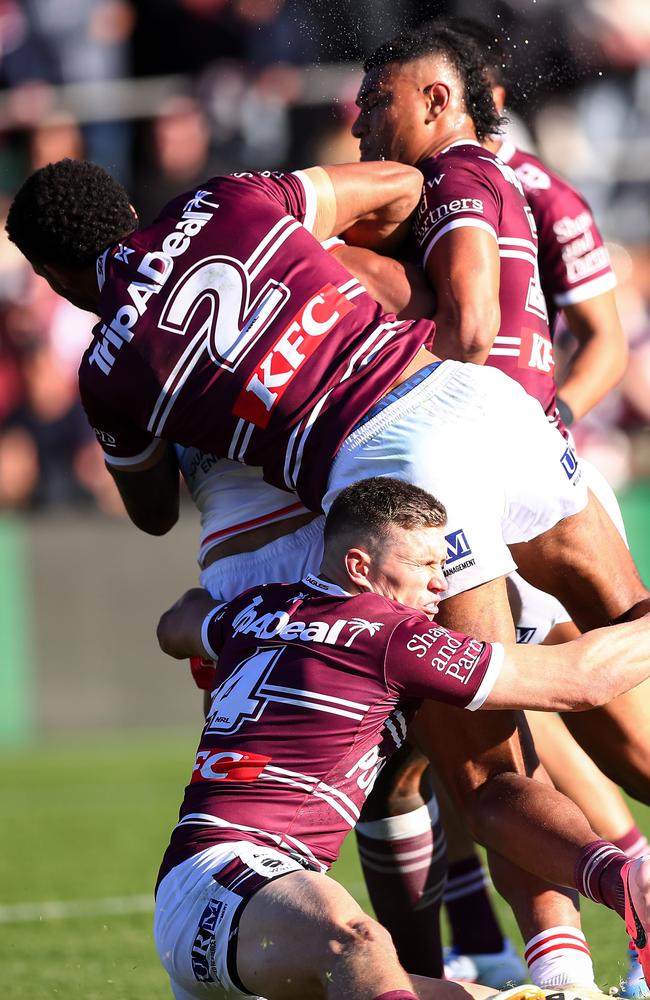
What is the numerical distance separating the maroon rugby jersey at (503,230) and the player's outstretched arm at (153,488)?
102 centimetres

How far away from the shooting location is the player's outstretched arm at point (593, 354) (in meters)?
5.16

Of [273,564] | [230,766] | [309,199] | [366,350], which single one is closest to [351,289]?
[366,350]

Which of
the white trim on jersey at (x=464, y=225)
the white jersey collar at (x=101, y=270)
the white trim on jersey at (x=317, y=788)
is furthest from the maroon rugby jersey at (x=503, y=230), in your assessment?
the white trim on jersey at (x=317, y=788)

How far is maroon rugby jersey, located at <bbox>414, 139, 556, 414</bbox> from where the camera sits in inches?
163

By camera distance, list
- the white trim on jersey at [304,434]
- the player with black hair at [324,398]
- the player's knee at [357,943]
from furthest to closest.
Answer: the white trim on jersey at [304,434] < the player with black hair at [324,398] < the player's knee at [357,943]

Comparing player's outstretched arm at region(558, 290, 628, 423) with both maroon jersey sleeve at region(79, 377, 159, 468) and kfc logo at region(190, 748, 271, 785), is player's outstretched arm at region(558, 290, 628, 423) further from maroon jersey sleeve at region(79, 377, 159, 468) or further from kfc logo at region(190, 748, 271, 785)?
kfc logo at region(190, 748, 271, 785)

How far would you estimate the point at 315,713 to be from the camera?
3324 mm

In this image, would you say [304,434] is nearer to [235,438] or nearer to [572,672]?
[235,438]

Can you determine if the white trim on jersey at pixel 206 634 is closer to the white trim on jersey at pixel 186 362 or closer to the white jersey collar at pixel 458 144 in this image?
the white trim on jersey at pixel 186 362

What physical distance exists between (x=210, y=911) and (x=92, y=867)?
4252mm

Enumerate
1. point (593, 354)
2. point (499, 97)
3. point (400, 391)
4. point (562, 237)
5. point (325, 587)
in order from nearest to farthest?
point (325, 587), point (400, 391), point (499, 97), point (562, 237), point (593, 354)

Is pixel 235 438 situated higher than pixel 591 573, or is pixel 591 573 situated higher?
pixel 235 438

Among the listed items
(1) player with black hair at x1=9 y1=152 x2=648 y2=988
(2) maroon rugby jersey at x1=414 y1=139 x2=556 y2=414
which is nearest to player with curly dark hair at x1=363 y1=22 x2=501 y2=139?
(2) maroon rugby jersey at x1=414 y1=139 x2=556 y2=414

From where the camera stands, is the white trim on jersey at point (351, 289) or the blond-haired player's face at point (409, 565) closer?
the blond-haired player's face at point (409, 565)
